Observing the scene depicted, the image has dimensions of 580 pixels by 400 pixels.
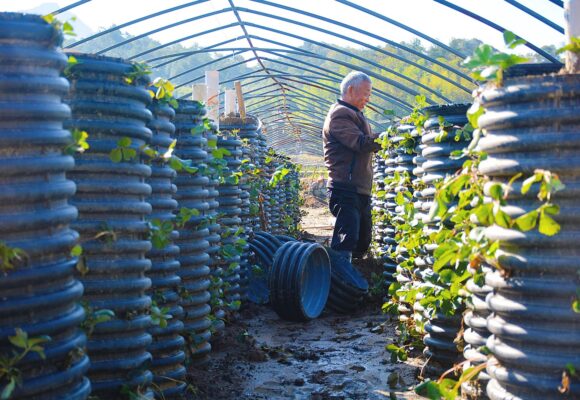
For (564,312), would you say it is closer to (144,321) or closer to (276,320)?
(144,321)

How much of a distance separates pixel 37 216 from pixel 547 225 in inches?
49.9

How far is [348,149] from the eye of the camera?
22.5 ft

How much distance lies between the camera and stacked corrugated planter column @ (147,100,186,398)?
324cm

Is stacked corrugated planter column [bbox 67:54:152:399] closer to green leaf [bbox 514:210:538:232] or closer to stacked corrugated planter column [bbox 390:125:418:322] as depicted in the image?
green leaf [bbox 514:210:538:232]

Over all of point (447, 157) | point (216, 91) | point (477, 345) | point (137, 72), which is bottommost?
point (477, 345)

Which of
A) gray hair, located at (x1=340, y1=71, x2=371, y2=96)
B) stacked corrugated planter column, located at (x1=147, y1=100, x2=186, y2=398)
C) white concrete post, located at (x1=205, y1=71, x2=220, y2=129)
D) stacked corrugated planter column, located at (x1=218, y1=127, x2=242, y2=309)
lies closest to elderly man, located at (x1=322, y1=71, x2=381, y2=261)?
gray hair, located at (x1=340, y1=71, x2=371, y2=96)

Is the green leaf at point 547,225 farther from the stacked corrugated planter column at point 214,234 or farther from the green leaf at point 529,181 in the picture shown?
the stacked corrugated planter column at point 214,234

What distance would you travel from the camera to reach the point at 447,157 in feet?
11.6

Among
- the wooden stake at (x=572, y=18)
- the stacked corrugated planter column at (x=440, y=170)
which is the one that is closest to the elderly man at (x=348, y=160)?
the stacked corrugated planter column at (x=440, y=170)

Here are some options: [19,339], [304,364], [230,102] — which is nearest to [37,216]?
[19,339]

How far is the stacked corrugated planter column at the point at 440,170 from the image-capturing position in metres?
3.50

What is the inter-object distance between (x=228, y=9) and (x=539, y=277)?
35.4 ft

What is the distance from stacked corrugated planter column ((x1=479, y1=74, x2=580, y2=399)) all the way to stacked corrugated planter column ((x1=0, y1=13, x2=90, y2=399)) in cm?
114

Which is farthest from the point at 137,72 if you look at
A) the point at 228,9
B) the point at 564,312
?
the point at 228,9
